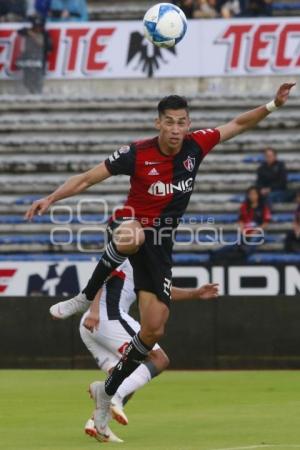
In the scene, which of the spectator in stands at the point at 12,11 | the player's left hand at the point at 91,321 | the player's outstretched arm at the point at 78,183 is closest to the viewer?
the player's outstretched arm at the point at 78,183

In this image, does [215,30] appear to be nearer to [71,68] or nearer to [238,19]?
[238,19]

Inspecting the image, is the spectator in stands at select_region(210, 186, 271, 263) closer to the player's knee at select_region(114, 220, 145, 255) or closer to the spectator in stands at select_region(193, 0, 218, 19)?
the spectator in stands at select_region(193, 0, 218, 19)

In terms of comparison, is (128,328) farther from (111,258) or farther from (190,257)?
(190,257)

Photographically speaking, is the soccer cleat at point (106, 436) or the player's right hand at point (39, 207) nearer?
the player's right hand at point (39, 207)

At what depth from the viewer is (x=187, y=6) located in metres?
23.5

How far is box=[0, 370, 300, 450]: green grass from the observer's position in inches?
380

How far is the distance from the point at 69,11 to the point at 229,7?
2.79 m

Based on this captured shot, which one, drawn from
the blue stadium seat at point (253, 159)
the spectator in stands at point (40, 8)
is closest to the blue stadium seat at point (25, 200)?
the spectator in stands at point (40, 8)

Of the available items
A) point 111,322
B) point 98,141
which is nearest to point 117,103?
point 98,141

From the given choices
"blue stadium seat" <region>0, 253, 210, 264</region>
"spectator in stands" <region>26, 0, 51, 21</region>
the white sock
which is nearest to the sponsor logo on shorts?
the white sock

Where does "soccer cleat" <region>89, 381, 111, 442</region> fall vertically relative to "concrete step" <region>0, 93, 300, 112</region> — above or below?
below

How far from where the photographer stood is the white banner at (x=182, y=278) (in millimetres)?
18719

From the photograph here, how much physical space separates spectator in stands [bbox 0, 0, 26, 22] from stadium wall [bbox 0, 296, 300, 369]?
331 inches

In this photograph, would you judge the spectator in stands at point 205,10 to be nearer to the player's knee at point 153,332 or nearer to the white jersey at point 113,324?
the white jersey at point 113,324
